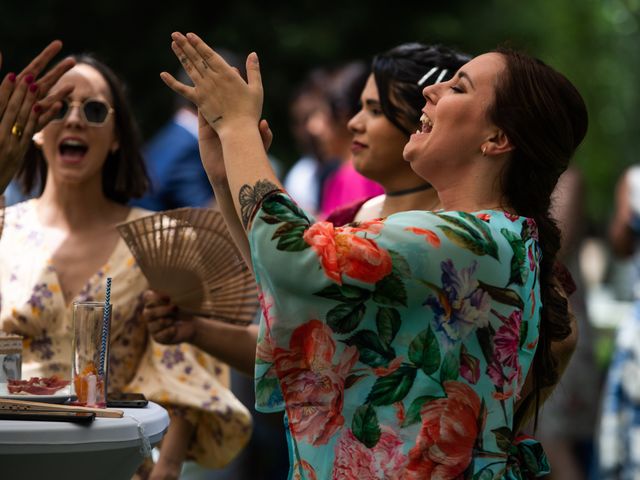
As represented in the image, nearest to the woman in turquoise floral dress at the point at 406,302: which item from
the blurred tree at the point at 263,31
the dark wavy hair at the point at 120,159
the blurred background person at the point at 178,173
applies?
the dark wavy hair at the point at 120,159

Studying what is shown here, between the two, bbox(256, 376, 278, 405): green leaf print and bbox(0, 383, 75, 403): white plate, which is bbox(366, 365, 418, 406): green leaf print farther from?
bbox(0, 383, 75, 403): white plate

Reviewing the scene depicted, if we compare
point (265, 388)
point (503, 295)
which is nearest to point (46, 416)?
point (265, 388)

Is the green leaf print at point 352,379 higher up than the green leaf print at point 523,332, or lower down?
lower down

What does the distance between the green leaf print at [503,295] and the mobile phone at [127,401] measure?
3.60 ft

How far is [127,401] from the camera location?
3312 millimetres

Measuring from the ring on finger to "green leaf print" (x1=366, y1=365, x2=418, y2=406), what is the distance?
4.30 feet

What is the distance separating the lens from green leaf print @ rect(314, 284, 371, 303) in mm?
2504

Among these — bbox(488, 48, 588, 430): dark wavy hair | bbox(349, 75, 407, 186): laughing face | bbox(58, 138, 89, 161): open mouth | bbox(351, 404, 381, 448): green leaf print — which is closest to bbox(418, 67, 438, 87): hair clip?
bbox(349, 75, 407, 186): laughing face

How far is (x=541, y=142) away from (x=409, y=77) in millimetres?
1246

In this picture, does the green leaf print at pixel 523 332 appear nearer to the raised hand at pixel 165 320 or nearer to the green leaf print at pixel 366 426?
the green leaf print at pixel 366 426

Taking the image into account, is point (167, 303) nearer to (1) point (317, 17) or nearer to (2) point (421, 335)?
(2) point (421, 335)

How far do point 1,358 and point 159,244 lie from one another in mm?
673

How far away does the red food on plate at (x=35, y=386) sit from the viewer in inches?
126

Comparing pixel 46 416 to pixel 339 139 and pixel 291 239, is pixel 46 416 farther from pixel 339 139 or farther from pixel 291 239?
pixel 339 139
